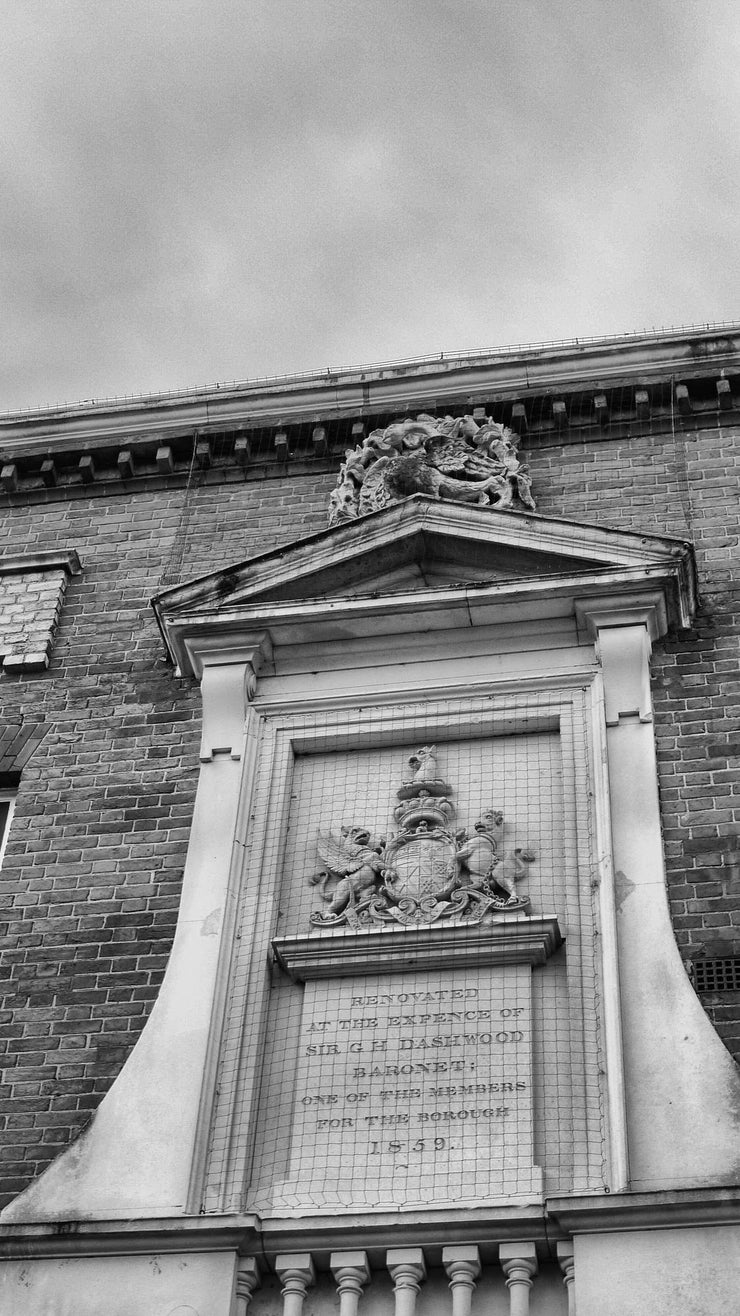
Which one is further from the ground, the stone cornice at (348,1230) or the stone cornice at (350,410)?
the stone cornice at (350,410)

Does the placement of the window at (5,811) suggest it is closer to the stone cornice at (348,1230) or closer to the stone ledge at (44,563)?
the stone ledge at (44,563)

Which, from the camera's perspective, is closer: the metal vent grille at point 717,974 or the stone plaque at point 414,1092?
the stone plaque at point 414,1092

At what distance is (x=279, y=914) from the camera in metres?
10.9

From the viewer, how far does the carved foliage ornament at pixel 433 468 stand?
12.9 m

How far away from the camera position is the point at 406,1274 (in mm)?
8984

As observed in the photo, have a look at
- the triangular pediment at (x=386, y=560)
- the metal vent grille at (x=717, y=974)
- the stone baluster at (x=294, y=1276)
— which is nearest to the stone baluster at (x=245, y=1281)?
the stone baluster at (x=294, y=1276)

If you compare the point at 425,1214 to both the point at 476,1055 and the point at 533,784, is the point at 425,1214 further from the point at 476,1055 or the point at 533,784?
Answer: the point at 533,784

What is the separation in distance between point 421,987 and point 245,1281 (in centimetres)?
197

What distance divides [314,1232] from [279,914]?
86.5 inches

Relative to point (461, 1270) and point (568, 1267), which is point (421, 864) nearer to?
point (461, 1270)

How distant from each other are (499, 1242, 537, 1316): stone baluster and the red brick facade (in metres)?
1.66

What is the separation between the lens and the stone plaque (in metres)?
9.55

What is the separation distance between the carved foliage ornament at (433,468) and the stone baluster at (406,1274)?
5439 mm

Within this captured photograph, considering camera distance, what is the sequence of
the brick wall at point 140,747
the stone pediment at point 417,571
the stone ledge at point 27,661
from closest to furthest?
the brick wall at point 140,747
the stone pediment at point 417,571
the stone ledge at point 27,661
